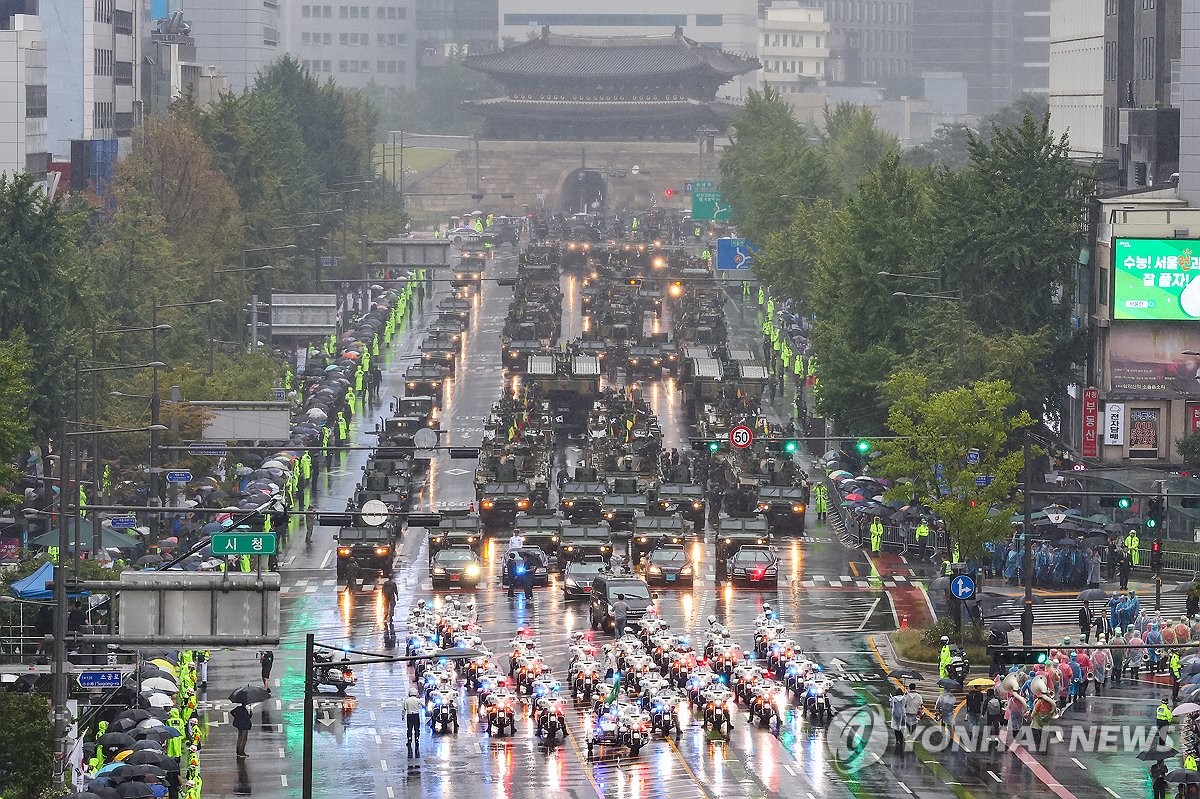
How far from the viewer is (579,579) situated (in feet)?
252

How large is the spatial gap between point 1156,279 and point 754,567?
22384 mm

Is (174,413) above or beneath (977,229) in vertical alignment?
beneath

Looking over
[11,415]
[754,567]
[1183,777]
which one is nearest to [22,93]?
[11,415]

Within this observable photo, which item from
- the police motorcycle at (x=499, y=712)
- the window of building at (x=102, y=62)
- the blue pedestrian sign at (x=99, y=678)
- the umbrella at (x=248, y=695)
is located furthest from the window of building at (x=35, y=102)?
the blue pedestrian sign at (x=99, y=678)

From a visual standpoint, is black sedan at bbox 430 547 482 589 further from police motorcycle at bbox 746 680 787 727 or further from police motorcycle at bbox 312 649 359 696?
police motorcycle at bbox 746 680 787 727

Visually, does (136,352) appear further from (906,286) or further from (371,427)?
(906,286)

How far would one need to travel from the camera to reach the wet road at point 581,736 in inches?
2092

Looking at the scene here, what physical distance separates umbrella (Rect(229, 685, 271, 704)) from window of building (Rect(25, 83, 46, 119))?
7179cm

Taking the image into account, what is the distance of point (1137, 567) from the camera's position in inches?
3253

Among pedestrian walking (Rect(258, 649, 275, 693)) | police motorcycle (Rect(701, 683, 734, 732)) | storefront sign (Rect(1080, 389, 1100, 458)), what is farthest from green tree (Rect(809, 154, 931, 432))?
police motorcycle (Rect(701, 683, 734, 732))

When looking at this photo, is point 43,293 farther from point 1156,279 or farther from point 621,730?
point 621,730

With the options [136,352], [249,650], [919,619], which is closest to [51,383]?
[136,352]

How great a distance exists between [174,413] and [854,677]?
31850mm

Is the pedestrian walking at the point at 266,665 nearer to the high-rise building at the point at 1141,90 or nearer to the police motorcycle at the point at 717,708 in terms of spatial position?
the police motorcycle at the point at 717,708
